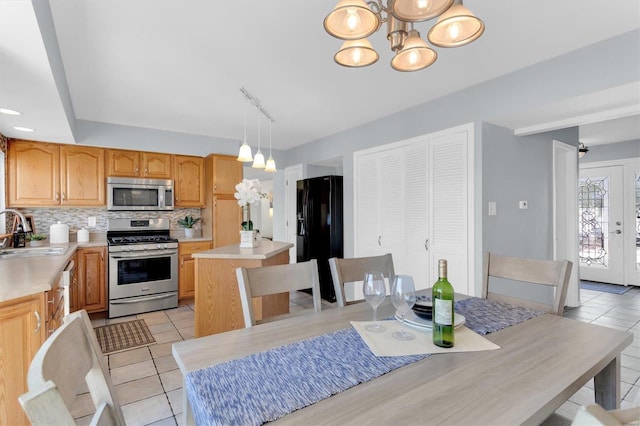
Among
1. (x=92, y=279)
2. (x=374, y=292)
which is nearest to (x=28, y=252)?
(x=92, y=279)

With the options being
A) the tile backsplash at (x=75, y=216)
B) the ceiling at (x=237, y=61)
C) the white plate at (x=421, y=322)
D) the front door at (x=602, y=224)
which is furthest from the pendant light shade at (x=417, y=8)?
the front door at (x=602, y=224)

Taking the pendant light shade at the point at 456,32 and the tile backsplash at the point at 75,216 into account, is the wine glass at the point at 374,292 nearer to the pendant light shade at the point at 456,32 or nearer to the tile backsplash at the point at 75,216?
the pendant light shade at the point at 456,32

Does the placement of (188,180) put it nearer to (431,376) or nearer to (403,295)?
(403,295)

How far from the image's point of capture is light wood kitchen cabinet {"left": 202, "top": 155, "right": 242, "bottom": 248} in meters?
4.37

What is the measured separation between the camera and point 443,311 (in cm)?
101

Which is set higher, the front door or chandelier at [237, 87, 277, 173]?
chandelier at [237, 87, 277, 173]

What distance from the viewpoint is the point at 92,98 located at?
3053 millimetres

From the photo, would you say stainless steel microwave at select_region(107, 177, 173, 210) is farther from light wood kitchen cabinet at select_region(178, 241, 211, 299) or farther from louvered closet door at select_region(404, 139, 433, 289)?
louvered closet door at select_region(404, 139, 433, 289)

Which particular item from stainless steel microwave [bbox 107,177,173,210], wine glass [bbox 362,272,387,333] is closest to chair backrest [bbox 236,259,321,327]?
wine glass [bbox 362,272,387,333]

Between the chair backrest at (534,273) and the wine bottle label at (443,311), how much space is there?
2.61ft

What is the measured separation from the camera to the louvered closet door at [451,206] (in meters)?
2.89

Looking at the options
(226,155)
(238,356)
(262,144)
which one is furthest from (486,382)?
(262,144)

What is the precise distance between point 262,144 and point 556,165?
397 cm

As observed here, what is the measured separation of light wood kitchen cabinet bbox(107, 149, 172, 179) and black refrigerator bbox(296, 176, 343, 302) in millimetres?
1954
